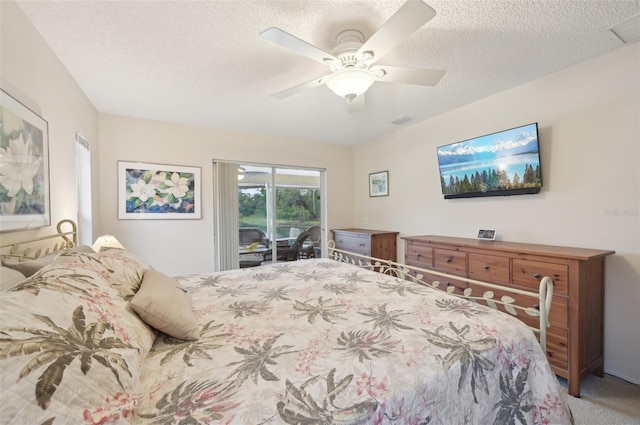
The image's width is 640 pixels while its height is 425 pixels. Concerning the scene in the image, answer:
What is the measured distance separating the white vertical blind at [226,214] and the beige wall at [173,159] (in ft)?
0.36

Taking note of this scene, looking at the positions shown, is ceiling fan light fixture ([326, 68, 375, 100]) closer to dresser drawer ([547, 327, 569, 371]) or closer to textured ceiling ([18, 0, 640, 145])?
textured ceiling ([18, 0, 640, 145])

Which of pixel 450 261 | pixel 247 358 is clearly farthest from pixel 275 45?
pixel 450 261

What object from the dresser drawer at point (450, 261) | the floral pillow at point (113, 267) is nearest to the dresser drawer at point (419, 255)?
the dresser drawer at point (450, 261)

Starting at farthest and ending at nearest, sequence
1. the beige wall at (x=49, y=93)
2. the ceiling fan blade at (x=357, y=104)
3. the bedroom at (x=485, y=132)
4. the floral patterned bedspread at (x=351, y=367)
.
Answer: the ceiling fan blade at (x=357, y=104)
the bedroom at (x=485, y=132)
the beige wall at (x=49, y=93)
the floral patterned bedspread at (x=351, y=367)

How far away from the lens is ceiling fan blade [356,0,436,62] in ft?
4.02

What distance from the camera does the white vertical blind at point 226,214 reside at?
12.8 ft

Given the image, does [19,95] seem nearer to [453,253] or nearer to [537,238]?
[453,253]

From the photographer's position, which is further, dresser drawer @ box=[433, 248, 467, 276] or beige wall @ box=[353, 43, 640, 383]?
dresser drawer @ box=[433, 248, 467, 276]

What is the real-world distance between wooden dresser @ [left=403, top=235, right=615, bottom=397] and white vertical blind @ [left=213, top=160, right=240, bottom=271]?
128 inches

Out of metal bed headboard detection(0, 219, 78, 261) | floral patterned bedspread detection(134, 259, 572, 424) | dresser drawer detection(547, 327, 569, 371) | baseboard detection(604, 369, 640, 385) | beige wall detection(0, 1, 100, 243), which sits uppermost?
beige wall detection(0, 1, 100, 243)

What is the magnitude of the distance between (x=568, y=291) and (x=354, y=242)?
259 cm

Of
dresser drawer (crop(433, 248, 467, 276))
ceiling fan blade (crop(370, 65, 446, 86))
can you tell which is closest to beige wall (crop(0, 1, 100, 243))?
ceiling fan blade (crop(370, 65, 446, 86))

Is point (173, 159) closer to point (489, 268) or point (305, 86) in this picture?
point (305, 86)

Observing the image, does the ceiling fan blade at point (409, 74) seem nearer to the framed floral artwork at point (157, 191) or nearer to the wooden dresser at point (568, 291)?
the wooden dresser at point (568, 291)
